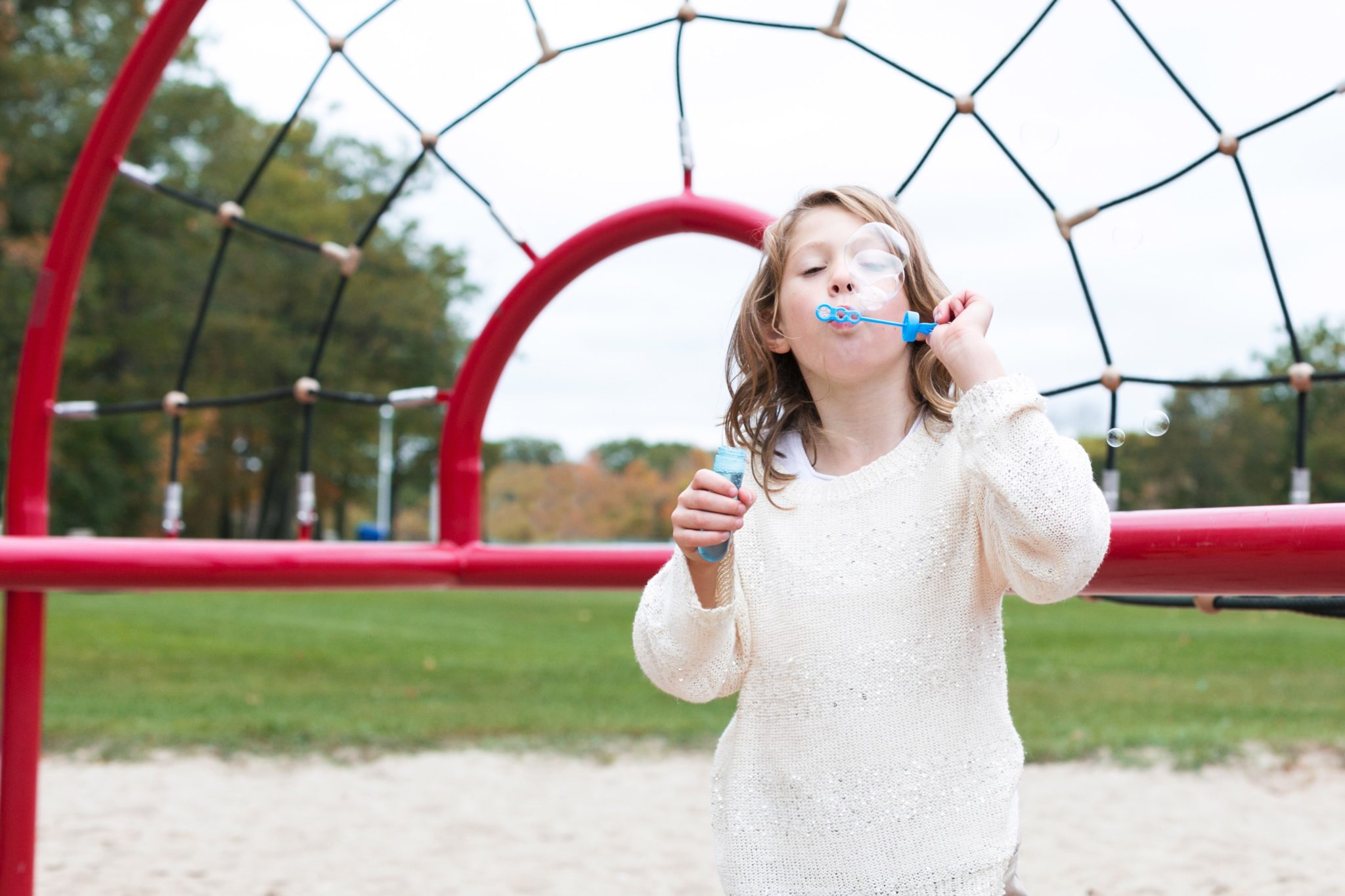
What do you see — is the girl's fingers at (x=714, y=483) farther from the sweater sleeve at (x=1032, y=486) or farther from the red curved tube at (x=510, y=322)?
the red curved tube at (x=510, y=322)

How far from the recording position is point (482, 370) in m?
2.39

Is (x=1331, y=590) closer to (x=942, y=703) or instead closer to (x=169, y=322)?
(x=942, y=703)

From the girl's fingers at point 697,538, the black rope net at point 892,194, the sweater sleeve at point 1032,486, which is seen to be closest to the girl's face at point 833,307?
the sweater sleeve at point 1032,486

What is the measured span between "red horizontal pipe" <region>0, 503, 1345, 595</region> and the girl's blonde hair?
36 cm

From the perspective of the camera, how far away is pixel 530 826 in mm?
3502

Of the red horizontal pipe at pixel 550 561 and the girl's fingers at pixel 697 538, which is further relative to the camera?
the red horizontal pipe at pixel 550 561

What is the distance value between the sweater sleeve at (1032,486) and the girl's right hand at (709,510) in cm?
20

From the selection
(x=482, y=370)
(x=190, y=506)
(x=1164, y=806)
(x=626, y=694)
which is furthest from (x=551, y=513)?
(x=190, y=506)

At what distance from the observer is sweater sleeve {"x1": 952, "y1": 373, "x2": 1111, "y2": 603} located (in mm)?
1068

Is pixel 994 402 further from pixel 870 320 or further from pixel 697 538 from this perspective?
pixel 697 538

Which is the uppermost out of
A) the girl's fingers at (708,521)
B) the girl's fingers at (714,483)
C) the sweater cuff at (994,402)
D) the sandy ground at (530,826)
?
the sweater cuff at (994,402)

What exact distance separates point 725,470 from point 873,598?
0.64 feet

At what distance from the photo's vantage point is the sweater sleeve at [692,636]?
118 cm

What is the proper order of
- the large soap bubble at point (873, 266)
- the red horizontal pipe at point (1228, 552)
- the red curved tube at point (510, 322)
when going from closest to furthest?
1. the large soap bubble at point (873, 266)
2. the red horizontal pipe at point (1228, 552)
3. the red curved tube at point (510, 322)
